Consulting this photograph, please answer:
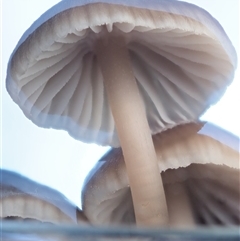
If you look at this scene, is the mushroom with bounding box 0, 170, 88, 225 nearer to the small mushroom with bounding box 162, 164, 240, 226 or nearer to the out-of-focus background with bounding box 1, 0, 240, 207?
the out-of-focus background with bounding box 1, 0, 240, 207

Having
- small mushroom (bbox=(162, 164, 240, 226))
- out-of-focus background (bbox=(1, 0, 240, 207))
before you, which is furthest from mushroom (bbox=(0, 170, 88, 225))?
small mushroom (bbox=(162, 164, 240, 226))

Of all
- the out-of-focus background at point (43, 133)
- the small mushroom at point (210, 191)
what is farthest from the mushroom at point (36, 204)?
the small mushroom at point (210, 191)

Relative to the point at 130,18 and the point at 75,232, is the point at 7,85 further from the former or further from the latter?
the point at 75,232

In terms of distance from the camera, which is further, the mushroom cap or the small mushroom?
the small mushroom

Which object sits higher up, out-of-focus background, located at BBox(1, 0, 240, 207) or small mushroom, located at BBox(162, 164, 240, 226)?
out-of-focus background, located at BBox(1, 0, 240, 207)

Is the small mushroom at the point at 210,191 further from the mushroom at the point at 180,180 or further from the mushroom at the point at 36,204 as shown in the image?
the mushroom at the point at 36,204

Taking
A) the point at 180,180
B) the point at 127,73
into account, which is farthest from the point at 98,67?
the point at 180,180
